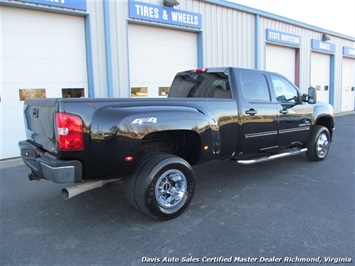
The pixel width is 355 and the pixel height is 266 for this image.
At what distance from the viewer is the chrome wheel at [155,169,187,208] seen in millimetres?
3443

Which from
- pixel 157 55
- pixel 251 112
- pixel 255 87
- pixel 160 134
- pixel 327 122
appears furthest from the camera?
pixel 157 55

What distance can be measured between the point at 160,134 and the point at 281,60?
11.7 meters

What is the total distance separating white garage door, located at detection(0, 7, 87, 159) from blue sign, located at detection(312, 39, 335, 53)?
12534mm

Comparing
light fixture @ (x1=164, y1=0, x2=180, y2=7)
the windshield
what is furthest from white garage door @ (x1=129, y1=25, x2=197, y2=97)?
the windshield

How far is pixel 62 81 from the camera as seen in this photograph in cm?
747

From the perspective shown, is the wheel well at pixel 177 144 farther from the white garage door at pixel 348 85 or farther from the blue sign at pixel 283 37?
the white garage door at pixel 348 85

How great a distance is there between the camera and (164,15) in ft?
28.8

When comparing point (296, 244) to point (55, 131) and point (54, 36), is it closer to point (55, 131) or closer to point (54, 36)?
point (55, 131)

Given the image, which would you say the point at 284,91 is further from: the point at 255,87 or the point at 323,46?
the point at 323,46

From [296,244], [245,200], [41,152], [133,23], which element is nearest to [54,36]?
[133,23]

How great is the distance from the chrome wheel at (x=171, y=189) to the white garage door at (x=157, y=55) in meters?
5.59

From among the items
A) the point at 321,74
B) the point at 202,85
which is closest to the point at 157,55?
the point at 202,85

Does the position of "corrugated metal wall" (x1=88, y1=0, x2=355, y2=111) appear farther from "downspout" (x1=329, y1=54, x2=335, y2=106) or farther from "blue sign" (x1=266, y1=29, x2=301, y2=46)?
"downspout" (x1=329, y1=54, x2=335, y2=106)

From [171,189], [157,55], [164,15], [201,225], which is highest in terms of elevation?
[164,15]
